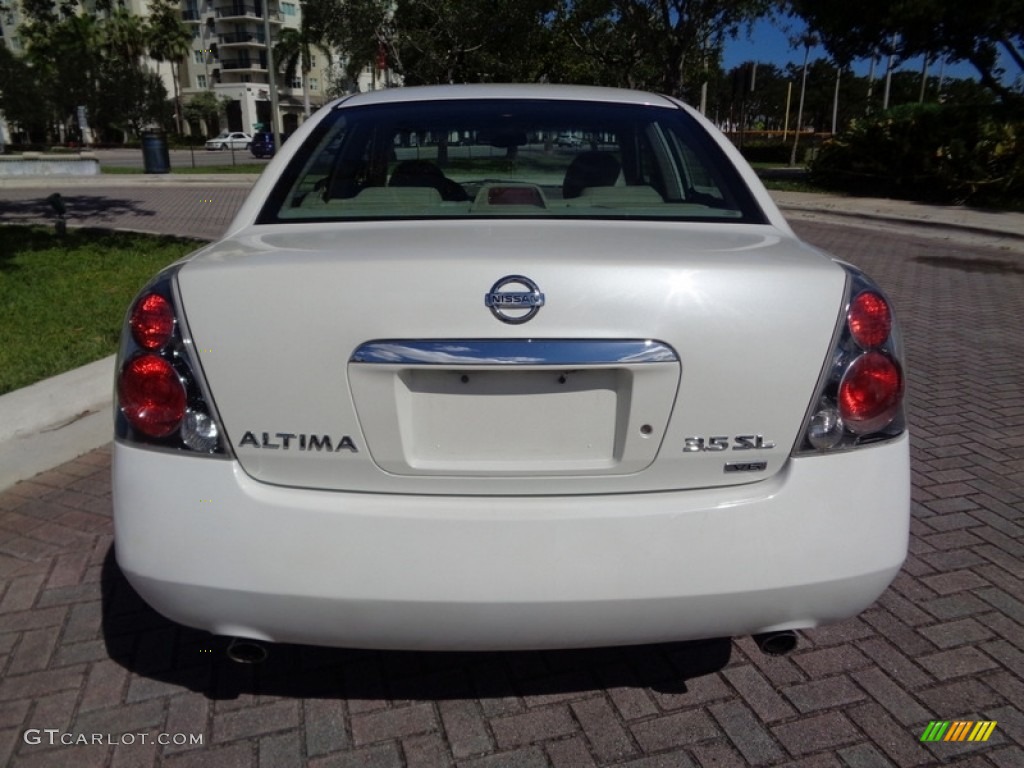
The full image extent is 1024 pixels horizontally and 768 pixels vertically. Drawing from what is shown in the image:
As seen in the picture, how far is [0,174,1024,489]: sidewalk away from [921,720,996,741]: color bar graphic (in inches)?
147

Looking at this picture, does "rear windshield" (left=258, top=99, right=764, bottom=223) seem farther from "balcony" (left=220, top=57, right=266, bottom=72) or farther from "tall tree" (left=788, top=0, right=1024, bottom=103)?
"balcony" (left=220, top=57, right=266, bottom=72)

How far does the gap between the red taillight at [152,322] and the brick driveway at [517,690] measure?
3.49 feet

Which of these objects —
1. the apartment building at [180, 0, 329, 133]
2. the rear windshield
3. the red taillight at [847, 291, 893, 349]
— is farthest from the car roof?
the apartment building at [180, 0, 329, 133]

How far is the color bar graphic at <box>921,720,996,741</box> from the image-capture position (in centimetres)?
219

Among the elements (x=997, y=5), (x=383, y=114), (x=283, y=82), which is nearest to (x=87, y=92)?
(x=283, y=82)

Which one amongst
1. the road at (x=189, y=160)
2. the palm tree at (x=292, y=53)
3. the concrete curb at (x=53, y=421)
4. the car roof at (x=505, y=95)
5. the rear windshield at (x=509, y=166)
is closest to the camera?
the rear windshield at (x=509, y=166)

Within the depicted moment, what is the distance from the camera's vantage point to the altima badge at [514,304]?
177 centimetres

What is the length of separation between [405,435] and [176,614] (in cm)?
71

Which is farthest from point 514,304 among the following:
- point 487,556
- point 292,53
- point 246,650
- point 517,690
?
point 292,53

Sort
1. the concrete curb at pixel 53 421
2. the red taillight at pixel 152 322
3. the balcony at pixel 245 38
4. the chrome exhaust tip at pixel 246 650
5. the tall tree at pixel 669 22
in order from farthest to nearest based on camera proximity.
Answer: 1. the balcony at pixel 245 38
2. the tall tree at pixel 669 22
3. the concrete curb at pixel 53 421
4. the chrome exhaust tip at pixel 246 650
5. the red taillight at pixel 152 322

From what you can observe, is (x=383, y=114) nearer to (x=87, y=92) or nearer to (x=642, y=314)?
(x=642, y=314)

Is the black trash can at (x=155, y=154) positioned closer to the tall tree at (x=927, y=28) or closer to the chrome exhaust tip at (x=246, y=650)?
the tall tree at (x=927, y=28)

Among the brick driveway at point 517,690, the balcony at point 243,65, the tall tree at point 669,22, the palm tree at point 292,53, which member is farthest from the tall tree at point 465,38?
the balcony at point 243,65

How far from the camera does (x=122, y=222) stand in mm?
12641
